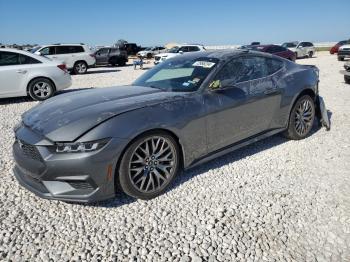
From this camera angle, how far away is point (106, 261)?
2.59 metres

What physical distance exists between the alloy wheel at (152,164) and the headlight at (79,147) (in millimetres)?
401

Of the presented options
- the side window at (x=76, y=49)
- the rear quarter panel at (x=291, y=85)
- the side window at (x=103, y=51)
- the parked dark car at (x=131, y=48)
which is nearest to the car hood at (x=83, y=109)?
the rear quarter panel at (x=291, y=85)

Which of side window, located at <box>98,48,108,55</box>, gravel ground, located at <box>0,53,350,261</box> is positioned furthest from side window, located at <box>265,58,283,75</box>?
side window, located at <box>98,48,108,55</box>

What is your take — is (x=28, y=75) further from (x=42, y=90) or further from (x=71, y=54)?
(x=71, y=54)

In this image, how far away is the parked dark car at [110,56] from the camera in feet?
80.4

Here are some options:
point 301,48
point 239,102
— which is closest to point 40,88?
point 239,102

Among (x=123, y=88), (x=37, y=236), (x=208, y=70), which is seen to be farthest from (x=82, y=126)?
(x=208, y=70)

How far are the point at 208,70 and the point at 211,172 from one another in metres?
1.30

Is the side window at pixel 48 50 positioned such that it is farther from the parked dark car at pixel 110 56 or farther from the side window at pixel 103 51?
the side window at pixel 103 51

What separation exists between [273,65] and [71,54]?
51.6ft

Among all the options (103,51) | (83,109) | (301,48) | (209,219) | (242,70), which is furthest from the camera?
(301,48)

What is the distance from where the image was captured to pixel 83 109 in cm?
344

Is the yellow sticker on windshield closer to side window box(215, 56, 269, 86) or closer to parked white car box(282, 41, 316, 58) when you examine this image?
side window box(215, 56, 269, 86)

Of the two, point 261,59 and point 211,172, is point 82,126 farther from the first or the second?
point 261,59
